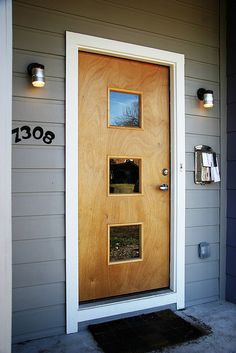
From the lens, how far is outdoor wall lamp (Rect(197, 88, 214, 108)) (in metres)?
2.54

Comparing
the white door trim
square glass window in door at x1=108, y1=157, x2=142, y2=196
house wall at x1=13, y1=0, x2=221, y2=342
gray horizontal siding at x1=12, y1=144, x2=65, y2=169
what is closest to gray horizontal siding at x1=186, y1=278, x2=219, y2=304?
square glass window in door at x1=108, y1=157, x2=142, y2=196

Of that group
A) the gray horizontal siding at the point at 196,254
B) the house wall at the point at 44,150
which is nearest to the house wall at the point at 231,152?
the gray horizontal siding at the point at 196,254

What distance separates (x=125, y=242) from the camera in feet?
7.86

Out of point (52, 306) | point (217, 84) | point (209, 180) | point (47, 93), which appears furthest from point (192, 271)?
point (47, 93)

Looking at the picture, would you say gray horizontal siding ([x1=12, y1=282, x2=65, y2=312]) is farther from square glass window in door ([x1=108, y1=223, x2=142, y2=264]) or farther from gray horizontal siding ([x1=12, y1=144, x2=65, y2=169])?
gray horizontal siding ([x1=12, y1=144, x2=65, y2=169])

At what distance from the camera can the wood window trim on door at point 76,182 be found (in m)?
2.11

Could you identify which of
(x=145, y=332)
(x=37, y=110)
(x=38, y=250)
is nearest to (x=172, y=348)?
(x=145, y=332)

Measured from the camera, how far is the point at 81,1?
85.4 inches

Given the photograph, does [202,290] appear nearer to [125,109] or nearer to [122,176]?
[122,176]

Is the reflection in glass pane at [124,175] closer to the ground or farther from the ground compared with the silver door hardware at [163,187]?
farther from the ground

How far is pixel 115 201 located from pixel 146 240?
1.39ft

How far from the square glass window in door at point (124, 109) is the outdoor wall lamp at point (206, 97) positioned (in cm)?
55

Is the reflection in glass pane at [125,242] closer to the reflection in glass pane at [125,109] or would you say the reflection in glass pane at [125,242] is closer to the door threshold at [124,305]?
the door threshold at [124,305]

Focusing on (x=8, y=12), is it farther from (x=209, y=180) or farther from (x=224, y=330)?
(x=224, y=330)
